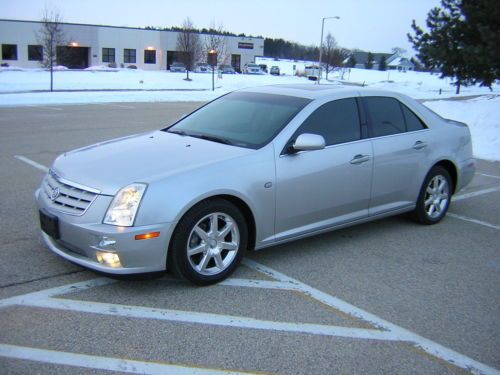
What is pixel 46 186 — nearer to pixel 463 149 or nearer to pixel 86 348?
pixel 86 348

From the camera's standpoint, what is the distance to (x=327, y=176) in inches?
189

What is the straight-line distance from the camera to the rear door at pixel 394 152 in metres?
5.33

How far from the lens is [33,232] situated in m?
5.16

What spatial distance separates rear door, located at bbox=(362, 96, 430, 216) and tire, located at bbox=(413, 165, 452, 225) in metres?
0.15

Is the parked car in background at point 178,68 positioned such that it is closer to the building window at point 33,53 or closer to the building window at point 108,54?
the building window at point 108,54

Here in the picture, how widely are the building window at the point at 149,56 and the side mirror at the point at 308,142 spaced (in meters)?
78.2

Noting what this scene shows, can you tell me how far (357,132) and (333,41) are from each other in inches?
3221

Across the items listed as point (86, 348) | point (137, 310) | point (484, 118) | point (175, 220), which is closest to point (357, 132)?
point (175, 220)

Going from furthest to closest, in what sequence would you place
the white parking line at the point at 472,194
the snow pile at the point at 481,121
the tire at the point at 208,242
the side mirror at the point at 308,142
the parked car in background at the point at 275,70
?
the parked car in background at the point at 275,70, the snow pile at the point at 481,121, the white parking line at the point at 472,194, the side mirror at the point at 308,142, the tire at the point at 208,242

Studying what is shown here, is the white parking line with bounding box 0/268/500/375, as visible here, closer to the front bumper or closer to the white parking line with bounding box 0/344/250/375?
the front bumper

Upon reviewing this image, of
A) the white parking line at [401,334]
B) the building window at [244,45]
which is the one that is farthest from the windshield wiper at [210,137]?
the building window at [244,45]

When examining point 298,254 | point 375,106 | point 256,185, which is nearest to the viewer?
point 256,185

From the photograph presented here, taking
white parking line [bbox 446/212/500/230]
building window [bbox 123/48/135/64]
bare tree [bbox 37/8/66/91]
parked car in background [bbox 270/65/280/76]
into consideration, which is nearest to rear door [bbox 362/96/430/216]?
white parking line [bbox 446/212/500/230]

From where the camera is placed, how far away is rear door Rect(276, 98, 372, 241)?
4547 millimetres
